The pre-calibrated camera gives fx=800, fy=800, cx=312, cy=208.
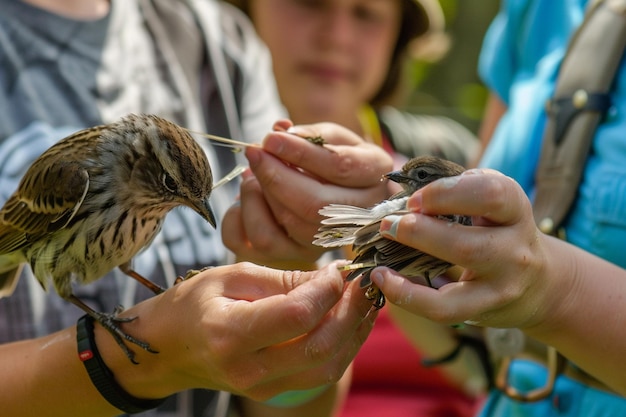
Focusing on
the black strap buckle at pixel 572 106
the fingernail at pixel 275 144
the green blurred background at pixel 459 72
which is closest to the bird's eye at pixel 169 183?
the fingernail at pixel 275 144

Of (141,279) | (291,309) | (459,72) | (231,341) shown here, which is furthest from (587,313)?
(459,72)

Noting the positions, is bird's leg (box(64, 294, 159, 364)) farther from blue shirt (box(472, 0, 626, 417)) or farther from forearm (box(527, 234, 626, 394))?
blue shirt (box(472, 0, 626, 417))

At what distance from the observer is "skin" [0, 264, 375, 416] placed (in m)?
1.66

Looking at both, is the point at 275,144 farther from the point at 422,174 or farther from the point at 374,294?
the point at 374,294

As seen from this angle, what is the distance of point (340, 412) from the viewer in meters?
4.16

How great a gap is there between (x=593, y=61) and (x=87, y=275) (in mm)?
1622

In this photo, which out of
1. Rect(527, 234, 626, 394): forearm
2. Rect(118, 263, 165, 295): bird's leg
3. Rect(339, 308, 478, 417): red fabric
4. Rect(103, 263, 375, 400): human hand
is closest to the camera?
Rect(103, 263, 375, 400): human hand

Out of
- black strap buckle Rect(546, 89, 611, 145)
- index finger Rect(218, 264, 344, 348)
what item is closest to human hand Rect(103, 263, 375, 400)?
index finger Rect(218, 264, 344, 348)

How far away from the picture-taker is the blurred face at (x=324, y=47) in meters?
4.24

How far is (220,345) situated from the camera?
168 cm

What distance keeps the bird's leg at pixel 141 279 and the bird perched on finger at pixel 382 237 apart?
0.69 m

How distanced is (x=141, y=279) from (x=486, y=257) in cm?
121

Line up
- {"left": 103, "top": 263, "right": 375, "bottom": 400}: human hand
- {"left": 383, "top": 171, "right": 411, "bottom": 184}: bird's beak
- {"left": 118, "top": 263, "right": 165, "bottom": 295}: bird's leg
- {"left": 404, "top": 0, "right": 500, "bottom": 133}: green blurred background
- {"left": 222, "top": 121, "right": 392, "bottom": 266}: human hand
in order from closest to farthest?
{"left": 103, "top": 263, "right": 375, "bottom": 400}: human hand < {"left": 383, "top": 171, "right": 411, "bottom": 184}: bird's beak < {"left": 222, "top": 121, "right": 392, "bottom": 266}: human hand < {"left": 118, "top": 263, "right": 165, "bottom": 295}: bird's leg < {"left": 404, "top": 0, "right": 500, "bottom": 133}: green blurred background

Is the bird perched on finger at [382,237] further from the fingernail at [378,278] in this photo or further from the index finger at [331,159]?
the index finger at [331,159]
